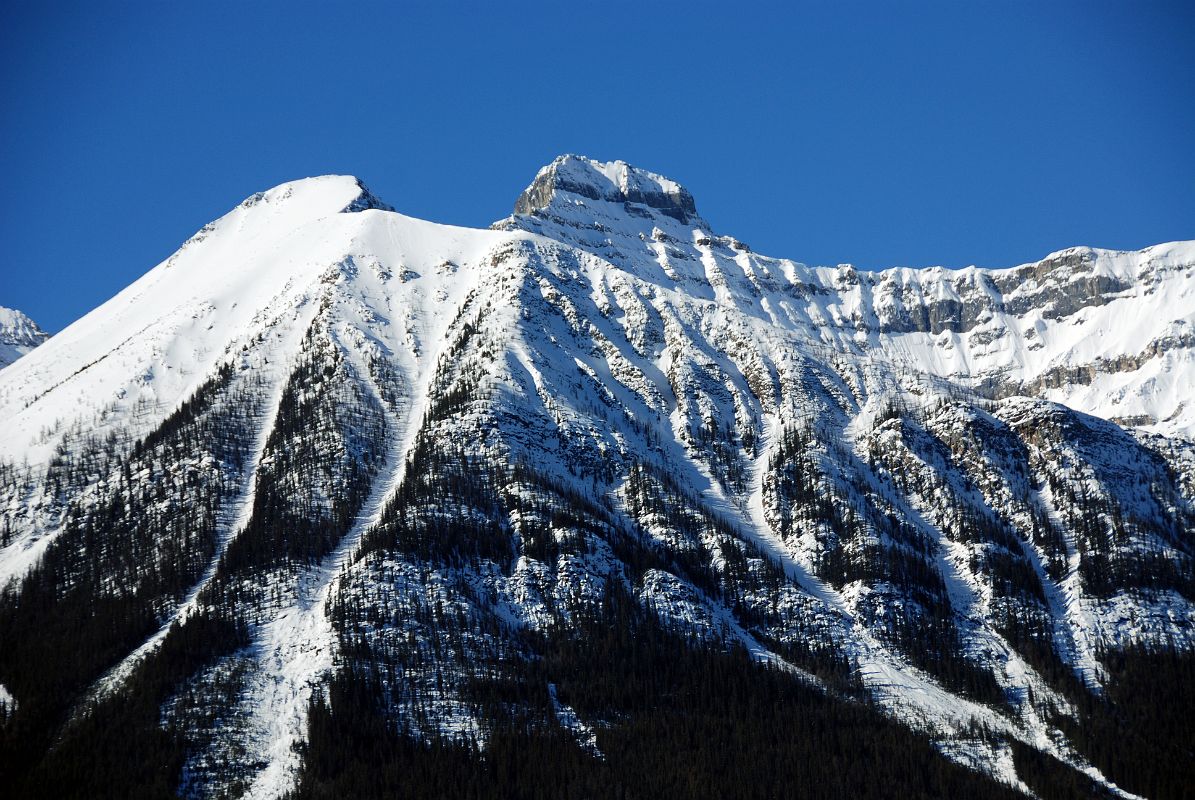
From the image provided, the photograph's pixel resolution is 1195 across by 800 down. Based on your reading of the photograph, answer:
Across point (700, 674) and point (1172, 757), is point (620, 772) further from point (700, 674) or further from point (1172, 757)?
point (1172, 757)

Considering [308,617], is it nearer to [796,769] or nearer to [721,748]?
[721,748]

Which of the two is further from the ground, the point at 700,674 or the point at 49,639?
the point at 49,639

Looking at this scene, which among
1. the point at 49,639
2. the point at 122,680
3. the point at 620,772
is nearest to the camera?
the point at 620,772

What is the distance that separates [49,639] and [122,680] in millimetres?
22897

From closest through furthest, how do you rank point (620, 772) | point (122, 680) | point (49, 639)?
point (620, 772) < point (122, 680) < point (49, 639)

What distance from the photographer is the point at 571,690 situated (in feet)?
609

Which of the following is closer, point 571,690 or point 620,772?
point 620,772

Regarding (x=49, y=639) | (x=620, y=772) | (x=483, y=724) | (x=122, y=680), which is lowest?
(x=620, y=772)

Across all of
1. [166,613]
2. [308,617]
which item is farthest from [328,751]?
[166,613]

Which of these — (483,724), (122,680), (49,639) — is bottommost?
(483,724)

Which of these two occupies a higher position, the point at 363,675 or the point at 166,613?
the point at 166,613

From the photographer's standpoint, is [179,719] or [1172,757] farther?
[1172,757]

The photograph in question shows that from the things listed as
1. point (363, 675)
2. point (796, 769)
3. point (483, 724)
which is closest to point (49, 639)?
point (363, 675)

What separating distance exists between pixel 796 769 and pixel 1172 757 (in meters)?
71.4
